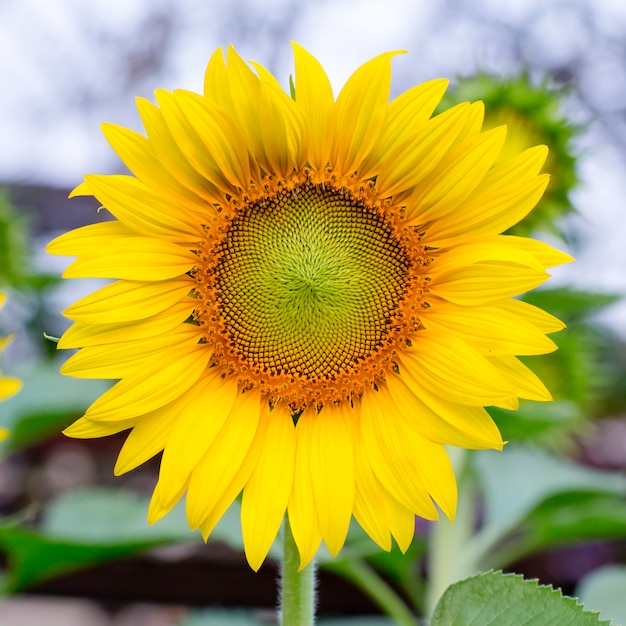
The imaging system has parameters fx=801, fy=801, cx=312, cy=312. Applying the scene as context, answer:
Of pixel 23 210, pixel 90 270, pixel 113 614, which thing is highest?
pixel 23 210

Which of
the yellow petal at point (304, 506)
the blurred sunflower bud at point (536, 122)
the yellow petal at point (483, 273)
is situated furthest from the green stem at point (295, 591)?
the blurred sunflower bud at point (536, 122)

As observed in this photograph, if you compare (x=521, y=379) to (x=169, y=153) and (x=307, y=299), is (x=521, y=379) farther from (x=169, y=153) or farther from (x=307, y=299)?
(x=169, y=153)

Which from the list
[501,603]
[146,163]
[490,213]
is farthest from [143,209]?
[501,603]

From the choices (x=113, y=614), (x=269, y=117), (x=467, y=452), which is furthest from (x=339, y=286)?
(x=113, y=614)

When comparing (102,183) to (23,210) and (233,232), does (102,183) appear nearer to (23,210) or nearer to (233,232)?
(233,232)

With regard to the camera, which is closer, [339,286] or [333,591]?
[339,286]

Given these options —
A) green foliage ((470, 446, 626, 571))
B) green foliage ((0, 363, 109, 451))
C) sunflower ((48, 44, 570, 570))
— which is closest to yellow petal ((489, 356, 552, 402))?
sunflower ((48, 44, 570, 570))
